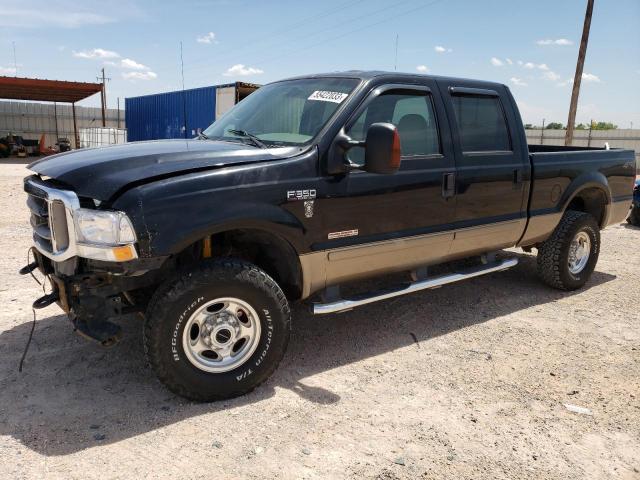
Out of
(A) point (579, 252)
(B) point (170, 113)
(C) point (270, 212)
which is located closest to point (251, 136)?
(C) point (270, 212)

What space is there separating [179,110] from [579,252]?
20329 mm

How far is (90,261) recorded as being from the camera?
298 cm

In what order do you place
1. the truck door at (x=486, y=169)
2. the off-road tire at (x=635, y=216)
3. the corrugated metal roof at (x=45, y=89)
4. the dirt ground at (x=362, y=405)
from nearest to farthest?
the dirt ground at (x=362, y=405), the truck door at (x=486, y=169), the off-road tire at (x=635, y=216), the corrugated metal roof at (x=45, y=89)

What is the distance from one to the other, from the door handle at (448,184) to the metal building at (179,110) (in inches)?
600

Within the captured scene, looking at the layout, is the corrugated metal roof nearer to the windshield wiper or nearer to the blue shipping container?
the blue shipping container

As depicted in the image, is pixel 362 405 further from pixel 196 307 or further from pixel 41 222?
pixel 41 222

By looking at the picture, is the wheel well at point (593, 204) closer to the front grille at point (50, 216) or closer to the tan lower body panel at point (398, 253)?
the tan lower body panel at point (398, 253)

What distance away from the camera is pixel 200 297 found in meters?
3.08

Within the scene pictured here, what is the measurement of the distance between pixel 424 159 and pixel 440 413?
6.15 feet

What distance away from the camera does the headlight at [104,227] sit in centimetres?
281

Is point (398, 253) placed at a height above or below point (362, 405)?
above

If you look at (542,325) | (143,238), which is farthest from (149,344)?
(542,325)

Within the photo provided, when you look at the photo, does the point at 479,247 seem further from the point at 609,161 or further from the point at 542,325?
the point at 609,161

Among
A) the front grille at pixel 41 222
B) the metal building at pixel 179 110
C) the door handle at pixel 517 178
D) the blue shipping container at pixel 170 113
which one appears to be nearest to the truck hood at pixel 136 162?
the front grille at pixel 41 222
